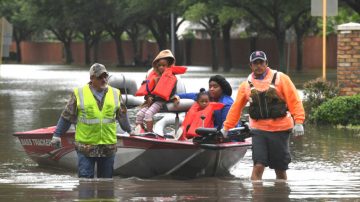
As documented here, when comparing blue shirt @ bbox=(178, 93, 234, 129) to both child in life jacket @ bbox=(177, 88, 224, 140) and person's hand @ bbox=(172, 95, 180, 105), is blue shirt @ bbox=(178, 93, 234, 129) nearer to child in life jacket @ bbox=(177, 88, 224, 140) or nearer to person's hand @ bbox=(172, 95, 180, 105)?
child in life jacket @ bbox=(177, 88, 224, 140)

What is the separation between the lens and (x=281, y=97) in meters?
10.9

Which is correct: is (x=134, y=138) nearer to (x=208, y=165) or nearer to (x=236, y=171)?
(x=208, y=165)

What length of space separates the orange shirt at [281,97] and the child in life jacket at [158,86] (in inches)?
80.7

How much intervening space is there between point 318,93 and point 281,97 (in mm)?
10345

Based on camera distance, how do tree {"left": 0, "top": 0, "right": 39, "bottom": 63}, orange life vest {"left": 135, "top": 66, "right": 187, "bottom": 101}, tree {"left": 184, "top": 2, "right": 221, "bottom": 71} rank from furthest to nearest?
1. tree {"left": 0, "top": 0, "right": 39, "bottom": 63}
2. tree {"left": 184, "top": 2, "right": 221, "bottom": 71}
3. orange life vest {"left": 135, "top": 66, "right": 187, "bottom": 101}

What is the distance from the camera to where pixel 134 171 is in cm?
1262

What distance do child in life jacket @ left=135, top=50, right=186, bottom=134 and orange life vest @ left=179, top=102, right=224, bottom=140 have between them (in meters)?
0.49

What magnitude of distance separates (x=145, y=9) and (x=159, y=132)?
5097cm

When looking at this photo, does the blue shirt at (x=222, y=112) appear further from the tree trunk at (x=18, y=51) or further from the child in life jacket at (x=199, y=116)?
the tree trunk at (x=18, y=51)

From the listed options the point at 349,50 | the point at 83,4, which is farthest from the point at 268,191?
the point at 83,4

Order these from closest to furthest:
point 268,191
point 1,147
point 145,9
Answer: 1. point 268,191
2. point 1,147
3. point 145,9

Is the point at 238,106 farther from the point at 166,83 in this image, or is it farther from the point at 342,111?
the point at 342,111

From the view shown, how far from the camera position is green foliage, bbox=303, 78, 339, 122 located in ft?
68.3

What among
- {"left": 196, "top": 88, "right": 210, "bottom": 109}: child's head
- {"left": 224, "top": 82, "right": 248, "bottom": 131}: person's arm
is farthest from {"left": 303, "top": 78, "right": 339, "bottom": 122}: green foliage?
{"left": 224, "top": 82, "right": 248, "bottom": 131}: person's arm
